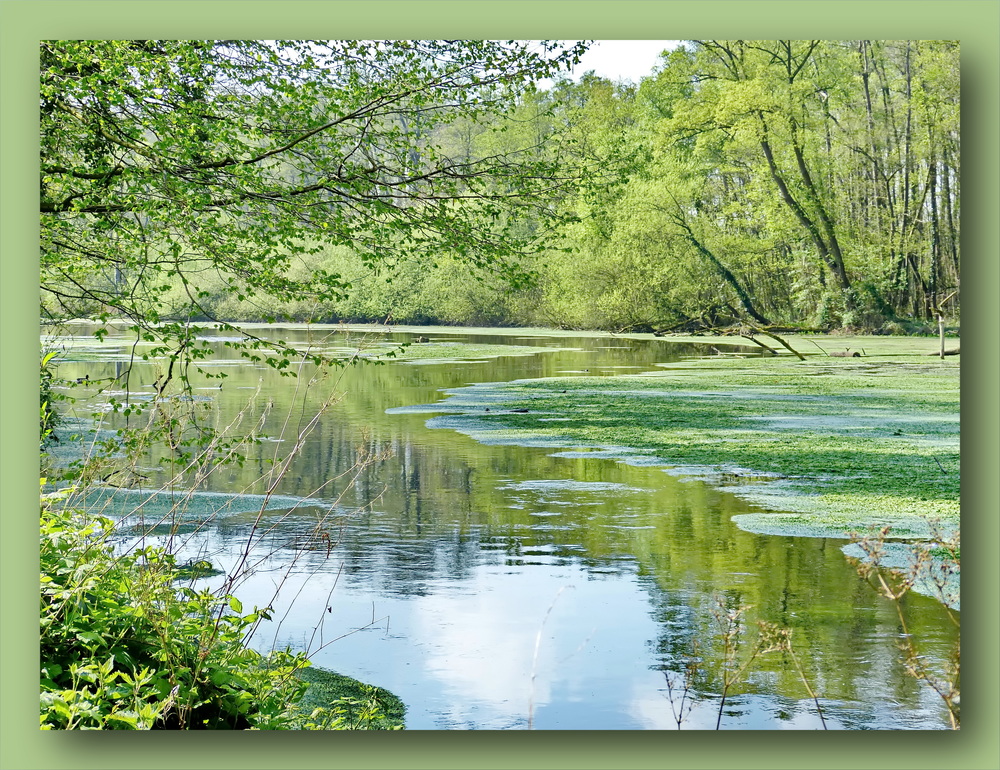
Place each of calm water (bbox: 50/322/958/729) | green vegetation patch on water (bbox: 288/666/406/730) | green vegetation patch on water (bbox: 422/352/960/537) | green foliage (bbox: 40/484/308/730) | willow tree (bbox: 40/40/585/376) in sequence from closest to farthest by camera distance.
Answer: green foliage (bbox: 40/484/308/730) < green vegetation patch on water (bbox: 288/666/406/730) < calm water (bbox: 50/322/958/729) < willow tree (bbox: 40/40/585/376) < green vegetation patch on water (bbox: 422/352/960/537)

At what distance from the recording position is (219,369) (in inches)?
226

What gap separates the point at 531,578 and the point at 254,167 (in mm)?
2032

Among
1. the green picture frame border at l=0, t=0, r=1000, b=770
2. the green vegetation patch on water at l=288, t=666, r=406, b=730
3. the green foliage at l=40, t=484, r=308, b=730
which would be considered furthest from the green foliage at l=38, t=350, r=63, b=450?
the green vegetation patch on water at l=288, t=666, r=406, b=730

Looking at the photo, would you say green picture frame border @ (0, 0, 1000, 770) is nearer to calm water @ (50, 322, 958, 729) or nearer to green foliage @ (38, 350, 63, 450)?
green foliage @ (38, 350, 63, 450)

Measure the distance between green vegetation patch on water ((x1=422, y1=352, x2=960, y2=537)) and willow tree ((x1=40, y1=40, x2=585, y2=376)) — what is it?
178 centimetres

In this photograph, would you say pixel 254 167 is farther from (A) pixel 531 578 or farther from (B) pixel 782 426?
(B) pixel 782 426

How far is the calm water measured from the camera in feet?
11.8

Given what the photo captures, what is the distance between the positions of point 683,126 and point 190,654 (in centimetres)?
330
